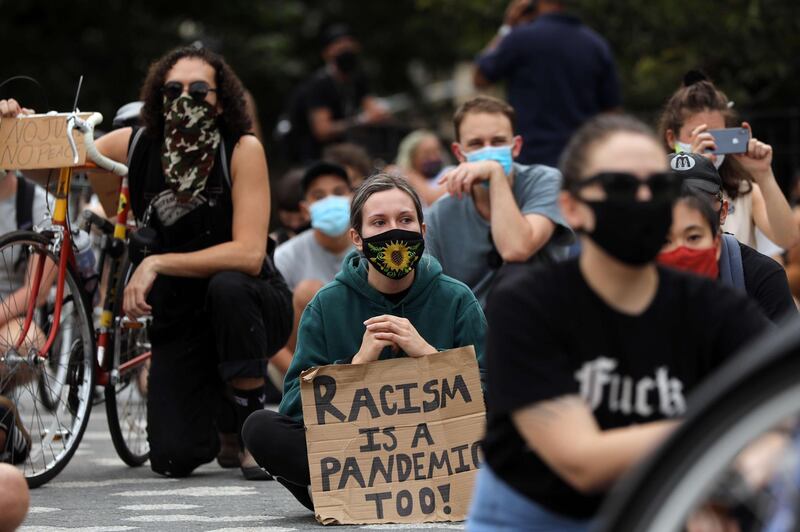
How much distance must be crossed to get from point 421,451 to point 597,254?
2.26m

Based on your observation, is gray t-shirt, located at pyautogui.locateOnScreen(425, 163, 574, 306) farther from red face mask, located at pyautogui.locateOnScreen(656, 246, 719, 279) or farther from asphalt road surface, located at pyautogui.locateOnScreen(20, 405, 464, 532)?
red face mask, located at pyautogui.locateOnScreen(656, 246, 719, 279)

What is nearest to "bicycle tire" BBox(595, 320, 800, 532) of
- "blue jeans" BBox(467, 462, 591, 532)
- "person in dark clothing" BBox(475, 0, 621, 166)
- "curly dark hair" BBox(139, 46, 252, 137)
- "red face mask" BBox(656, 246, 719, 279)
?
"blue jeans" BBox(467, 462, 591, 532)

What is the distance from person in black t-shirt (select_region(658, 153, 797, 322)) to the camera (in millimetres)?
4492

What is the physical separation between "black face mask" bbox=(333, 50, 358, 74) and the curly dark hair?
5835mm

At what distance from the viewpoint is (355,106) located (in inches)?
516

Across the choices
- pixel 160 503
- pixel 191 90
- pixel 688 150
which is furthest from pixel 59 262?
pixel 688 150

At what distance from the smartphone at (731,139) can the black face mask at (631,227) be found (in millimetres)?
3133

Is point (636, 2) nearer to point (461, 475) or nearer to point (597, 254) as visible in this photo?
point (461, 475)

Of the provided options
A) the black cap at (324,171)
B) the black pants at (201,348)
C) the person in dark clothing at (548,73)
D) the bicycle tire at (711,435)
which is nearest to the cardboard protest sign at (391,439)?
the black pants at (201,348)

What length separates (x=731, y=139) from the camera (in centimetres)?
612

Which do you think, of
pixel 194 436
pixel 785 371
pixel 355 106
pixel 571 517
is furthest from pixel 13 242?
pixel 355 106

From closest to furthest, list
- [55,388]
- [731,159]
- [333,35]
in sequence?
[731,159] < [55,388] < [333,35]

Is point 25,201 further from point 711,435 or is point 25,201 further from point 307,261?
point 711,435

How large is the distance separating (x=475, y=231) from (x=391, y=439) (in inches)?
78.2
